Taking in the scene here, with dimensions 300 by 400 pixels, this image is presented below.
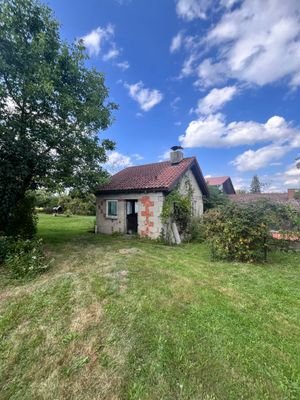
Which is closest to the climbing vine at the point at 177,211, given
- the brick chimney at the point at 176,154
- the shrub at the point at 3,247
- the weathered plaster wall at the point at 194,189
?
the weathered plaster wall at the point at 194,189

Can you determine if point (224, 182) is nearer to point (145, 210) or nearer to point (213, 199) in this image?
point (213, 199)

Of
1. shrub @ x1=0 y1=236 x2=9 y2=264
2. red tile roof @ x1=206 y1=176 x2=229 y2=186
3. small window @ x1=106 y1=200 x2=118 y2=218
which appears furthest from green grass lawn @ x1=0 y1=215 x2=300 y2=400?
red tile roof @ x1=206 y1=176 x2=229 y2=186

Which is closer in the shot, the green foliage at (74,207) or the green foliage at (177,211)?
the green foliage at (177,211)

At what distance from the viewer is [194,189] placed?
15.4m

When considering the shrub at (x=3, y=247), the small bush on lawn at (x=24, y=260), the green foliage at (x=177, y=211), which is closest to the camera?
the small bush on lawn at (x=24, y=260)

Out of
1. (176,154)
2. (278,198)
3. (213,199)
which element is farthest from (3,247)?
(213,199)

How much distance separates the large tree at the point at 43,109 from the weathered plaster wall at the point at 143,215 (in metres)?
2.40

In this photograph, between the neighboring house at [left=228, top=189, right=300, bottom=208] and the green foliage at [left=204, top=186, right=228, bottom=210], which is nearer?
the neighboring house at [left=228, top=189, right=300, bottom=208]

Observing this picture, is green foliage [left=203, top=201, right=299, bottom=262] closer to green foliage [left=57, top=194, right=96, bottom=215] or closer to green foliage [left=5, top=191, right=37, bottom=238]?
green foliage [left=5, top=191, right=37, bottom=238]

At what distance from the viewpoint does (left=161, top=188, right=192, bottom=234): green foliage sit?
12.0 m

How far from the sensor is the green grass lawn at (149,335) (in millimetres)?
3100

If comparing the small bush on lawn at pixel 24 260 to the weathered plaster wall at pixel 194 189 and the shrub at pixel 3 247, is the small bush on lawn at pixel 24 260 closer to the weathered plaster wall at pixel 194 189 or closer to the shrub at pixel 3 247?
the shrub at pixel 3 247

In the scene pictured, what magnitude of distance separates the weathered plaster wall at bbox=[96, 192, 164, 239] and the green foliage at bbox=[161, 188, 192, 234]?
0.33 meters

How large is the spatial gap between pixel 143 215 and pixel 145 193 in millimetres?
Answer: 1205
